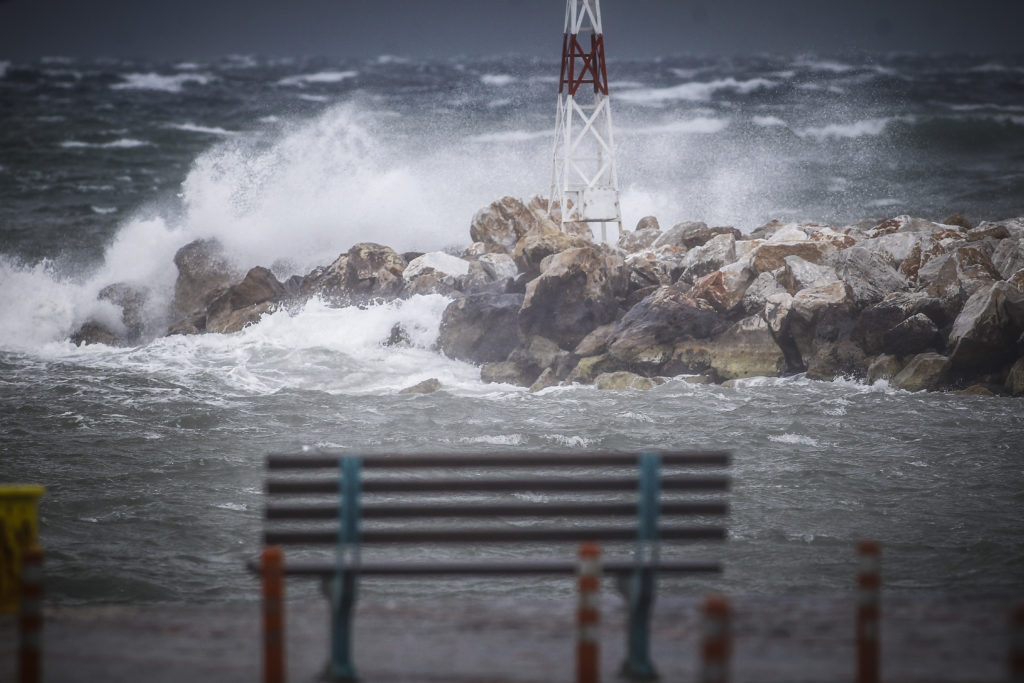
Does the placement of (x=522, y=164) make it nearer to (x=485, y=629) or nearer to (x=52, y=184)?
(x=52, y=184)

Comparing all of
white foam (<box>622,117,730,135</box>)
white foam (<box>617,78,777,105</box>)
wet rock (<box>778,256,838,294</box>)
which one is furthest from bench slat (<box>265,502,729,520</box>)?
white foam (<box>617,78,777,105</box>)

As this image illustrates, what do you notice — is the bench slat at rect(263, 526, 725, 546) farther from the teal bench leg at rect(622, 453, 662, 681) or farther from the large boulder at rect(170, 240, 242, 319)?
the large boulder at rect(170, 240, 242, 319)

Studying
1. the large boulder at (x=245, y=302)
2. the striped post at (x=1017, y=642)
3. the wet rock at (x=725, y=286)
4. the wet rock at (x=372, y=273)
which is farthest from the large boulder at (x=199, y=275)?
the striped post at (x=1017, y=642)

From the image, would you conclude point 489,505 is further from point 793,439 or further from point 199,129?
point 199,129

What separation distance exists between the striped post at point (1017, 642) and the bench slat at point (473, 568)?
5.14ft

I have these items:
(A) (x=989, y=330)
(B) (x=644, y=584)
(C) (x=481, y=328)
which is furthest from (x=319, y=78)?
(B) (x=644, y=584)

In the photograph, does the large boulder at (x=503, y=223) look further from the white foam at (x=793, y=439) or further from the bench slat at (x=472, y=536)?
the bench slat at (x=472, y=536)

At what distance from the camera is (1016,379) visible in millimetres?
19219

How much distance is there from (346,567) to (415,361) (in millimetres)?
18533

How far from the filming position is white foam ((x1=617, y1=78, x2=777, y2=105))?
251 ft

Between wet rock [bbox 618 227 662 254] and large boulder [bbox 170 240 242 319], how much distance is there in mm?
10816

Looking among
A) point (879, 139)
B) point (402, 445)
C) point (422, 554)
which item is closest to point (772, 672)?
point (422, 554)

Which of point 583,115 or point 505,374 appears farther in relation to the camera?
point 583,115

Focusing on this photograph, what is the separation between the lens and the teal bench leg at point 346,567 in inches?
208
